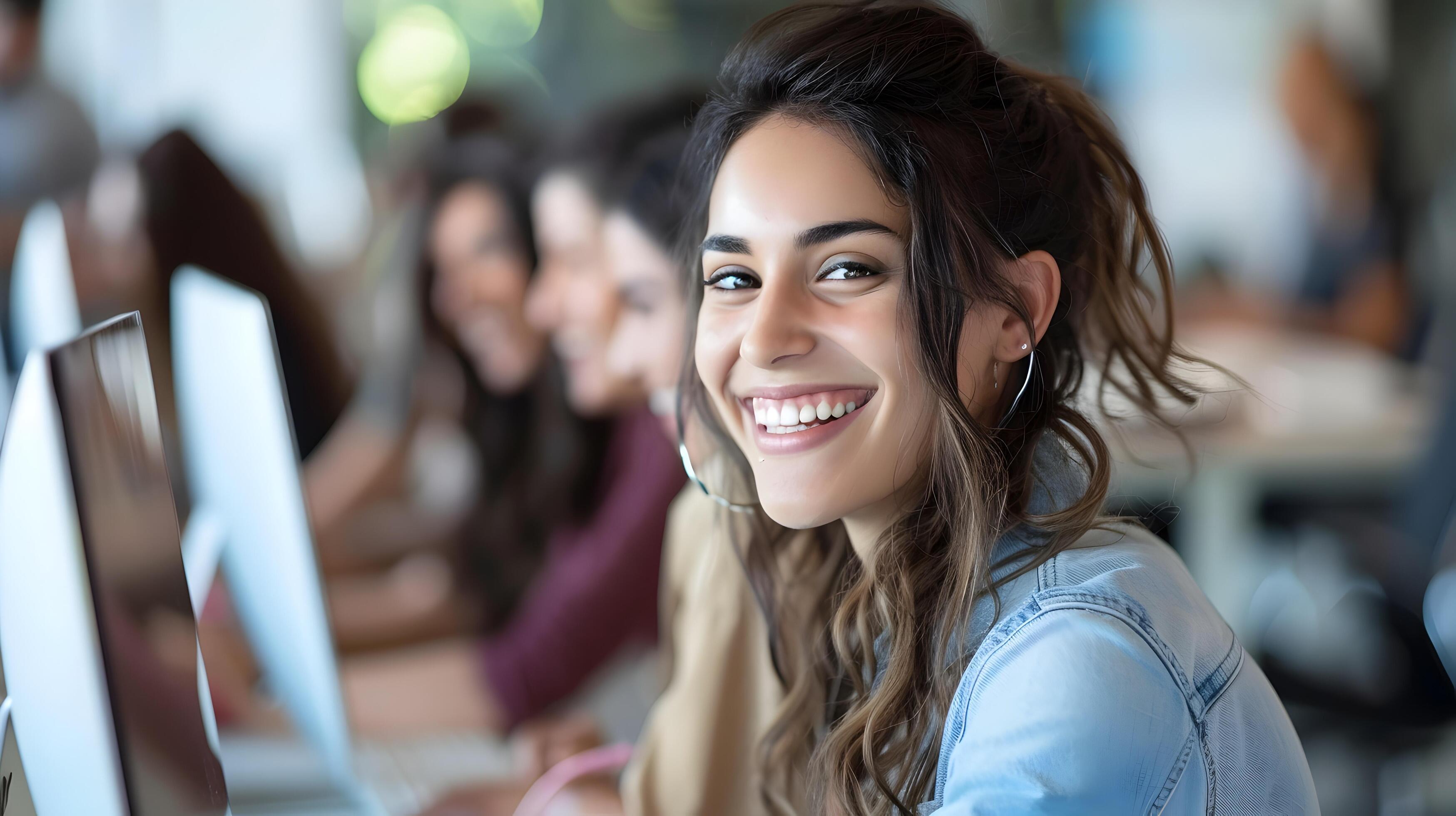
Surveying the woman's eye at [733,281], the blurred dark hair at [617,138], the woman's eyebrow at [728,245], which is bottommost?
the woman's eye at [733,281]

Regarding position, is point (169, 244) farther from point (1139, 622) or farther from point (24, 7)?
point (1139, 622)

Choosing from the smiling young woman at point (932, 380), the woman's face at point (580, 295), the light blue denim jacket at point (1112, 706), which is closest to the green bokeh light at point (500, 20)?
the woman's face at point (580, 295)

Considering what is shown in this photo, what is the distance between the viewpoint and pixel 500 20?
4102 mm

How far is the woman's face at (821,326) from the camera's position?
657 millimetres

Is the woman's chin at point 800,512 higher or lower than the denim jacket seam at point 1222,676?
higher

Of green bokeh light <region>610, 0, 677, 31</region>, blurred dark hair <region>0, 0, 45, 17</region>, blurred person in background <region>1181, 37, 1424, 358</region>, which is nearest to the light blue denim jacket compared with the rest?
blurred dark hair <region>0, 0, 45, 17</region>

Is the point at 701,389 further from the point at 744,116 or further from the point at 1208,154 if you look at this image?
the point at 1208,154

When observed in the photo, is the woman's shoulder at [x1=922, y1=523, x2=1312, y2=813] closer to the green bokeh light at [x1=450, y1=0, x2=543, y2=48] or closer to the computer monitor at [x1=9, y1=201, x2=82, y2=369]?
the computer monitor at [x1=9, y1=201, x2=82, y2=369]

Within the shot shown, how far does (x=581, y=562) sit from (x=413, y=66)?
312cm

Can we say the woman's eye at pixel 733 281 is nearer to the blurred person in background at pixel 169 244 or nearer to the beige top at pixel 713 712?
the beige top at pixel 713 712

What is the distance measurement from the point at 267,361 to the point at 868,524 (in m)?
0.44

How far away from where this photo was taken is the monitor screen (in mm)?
480

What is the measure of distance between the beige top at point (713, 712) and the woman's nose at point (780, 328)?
0.36 metres

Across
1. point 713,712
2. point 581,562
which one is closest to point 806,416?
point 713,712
